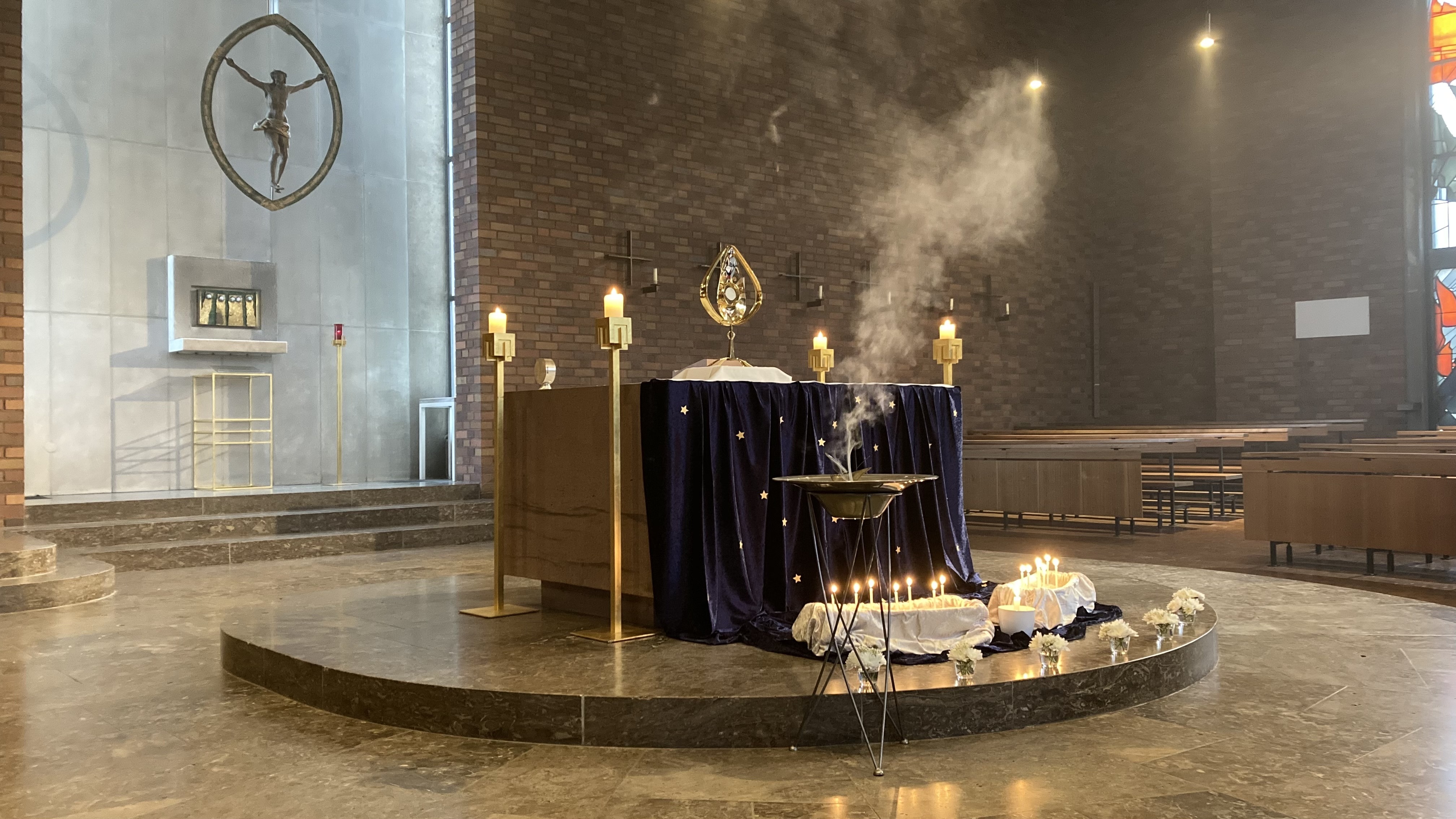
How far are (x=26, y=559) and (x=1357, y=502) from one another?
7.32 m

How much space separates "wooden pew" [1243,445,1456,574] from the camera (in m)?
6.26

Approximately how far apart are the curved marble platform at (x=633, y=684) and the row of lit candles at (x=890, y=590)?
28cm

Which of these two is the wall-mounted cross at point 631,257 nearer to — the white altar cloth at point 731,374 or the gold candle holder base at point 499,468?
the gold candle holder base at point 499,468

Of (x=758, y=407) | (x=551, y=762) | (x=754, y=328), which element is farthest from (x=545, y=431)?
(x=754, y=328)

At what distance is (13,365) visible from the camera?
725 cm

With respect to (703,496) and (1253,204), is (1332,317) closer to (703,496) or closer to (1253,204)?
(1253,204)

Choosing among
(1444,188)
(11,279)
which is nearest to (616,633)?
(11,279)

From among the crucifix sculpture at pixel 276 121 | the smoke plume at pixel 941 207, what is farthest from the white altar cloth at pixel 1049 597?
the crucifix sculpture at pixel 276 121

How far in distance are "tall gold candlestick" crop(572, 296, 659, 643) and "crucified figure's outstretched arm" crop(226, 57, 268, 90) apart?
21.7 ft

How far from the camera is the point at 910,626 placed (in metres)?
3.90

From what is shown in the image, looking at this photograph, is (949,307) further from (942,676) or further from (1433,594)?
(942,676)

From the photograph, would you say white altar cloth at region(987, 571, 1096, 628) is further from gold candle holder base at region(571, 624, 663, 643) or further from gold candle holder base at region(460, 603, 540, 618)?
gold candle holder base at region(460, 603, 540, 618)

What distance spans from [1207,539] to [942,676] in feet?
18.9

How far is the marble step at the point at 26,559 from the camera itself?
5863 millimetres
